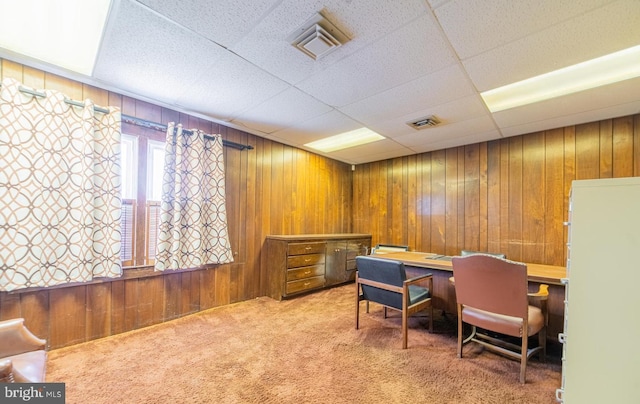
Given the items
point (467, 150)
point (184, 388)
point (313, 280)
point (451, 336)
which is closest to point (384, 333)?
point (451, 336)

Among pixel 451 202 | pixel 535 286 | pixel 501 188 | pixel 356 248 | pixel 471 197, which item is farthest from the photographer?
pixel 356 248

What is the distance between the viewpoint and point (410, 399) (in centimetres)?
168

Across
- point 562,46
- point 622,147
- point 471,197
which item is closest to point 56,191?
point 562,46

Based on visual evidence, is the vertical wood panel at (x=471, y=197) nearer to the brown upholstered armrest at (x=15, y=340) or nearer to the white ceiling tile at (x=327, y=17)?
the white ceiling tile at (x=327, y=17)

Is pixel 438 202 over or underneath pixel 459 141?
underneath

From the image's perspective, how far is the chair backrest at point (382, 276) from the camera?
2377 millimetres

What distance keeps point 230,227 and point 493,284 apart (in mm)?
3014

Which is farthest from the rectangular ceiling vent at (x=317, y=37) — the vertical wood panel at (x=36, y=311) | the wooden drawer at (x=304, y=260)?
the vertical wood panel at (x=36, y=311)

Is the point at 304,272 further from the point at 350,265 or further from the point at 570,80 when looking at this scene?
the point at 570,80

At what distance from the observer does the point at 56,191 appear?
2.18m

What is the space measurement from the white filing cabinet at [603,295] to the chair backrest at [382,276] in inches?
49.8

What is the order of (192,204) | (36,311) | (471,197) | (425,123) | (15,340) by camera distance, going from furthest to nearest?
(471,197) → (425,123) → (192,204) → (36,311) → (15,340)

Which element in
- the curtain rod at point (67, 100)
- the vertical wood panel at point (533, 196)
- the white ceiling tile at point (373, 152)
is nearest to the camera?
the curtain rod at point (67, 100)

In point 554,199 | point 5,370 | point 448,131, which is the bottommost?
point 5,370
